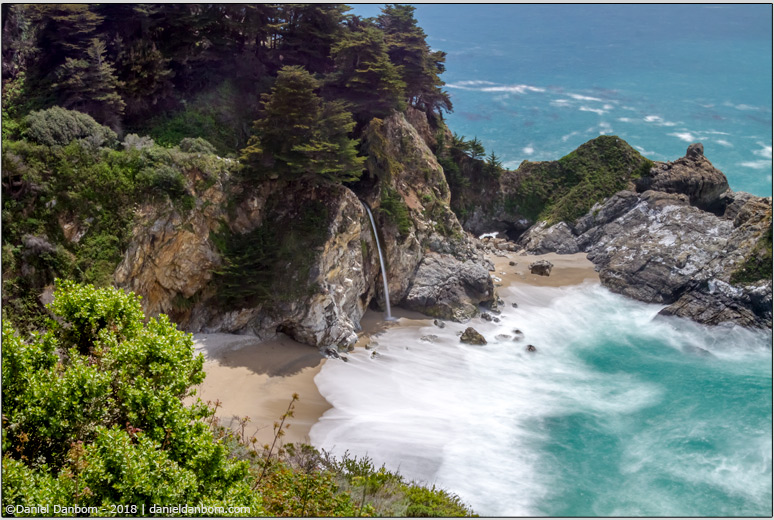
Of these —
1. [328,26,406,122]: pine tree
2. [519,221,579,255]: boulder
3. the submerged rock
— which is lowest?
the submerged rock

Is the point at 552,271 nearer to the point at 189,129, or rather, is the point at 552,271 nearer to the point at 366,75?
the point at 366,75

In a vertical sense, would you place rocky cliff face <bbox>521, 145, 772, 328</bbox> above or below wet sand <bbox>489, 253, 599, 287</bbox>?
above

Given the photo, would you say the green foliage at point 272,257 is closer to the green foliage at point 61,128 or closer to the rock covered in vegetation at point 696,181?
the green foliage at point 61,128

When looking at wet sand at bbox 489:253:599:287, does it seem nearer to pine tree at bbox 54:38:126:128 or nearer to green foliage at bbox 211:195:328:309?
green foliage at bbox 211:195:328:309

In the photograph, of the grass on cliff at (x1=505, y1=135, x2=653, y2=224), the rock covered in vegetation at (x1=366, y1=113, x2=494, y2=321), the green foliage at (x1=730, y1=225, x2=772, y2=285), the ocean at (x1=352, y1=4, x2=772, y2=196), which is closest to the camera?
the rock covered in vegetation at (x1=366, y1=113, x2=494, y2=321)

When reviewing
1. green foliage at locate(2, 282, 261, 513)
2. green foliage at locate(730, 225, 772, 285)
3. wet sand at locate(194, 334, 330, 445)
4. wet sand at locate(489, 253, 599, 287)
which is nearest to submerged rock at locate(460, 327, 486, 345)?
wet sand at locate(194, 334, 330, 445)

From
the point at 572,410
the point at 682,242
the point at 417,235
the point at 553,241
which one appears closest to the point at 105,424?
the point at 572,410

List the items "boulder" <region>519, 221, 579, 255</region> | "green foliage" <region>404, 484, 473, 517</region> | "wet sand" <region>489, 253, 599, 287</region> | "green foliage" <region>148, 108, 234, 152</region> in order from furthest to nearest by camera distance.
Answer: "boulder" <region>519, 221, 579, 255</region>, "wet sand" <region>489, 253, 599, 287</region>, "green foliage" <region>148, 108, 234, 152</region>, "green foliage" <region>404, 484, 473, 517</region>
